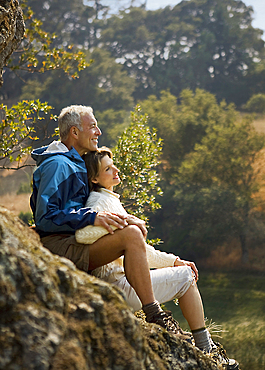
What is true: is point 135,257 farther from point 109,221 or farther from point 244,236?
point 244,236

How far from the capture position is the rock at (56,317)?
1258mm

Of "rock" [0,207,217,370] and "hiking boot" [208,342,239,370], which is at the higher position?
"rock" [0,207,217,370]

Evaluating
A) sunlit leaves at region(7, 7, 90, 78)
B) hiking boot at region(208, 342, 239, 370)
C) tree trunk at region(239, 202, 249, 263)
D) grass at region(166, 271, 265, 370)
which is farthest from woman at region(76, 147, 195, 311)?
tree trunk at region(239, 202, 249, 263)

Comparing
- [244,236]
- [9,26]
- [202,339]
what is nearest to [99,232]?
[202,339]

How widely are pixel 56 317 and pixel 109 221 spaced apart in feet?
3.70

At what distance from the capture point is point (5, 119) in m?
5.20

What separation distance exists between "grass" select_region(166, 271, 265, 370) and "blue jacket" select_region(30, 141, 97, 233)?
8.63 metres

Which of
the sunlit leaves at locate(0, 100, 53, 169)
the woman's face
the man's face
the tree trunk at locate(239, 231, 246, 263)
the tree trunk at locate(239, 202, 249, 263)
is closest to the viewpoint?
the woman's face

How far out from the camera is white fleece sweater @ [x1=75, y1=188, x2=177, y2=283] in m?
2.51

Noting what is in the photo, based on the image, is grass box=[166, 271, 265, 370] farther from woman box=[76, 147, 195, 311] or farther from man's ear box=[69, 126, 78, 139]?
man's ear box=[69, 126, 78, 139]

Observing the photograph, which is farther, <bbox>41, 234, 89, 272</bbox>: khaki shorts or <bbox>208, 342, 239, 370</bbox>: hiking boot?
<bbox>208, 342, 239, 370</bbox>: hiking boot

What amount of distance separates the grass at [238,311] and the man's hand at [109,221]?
8.80 m

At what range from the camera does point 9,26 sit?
3482 mm

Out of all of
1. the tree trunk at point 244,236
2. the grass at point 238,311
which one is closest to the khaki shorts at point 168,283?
the grass at point 238,311
